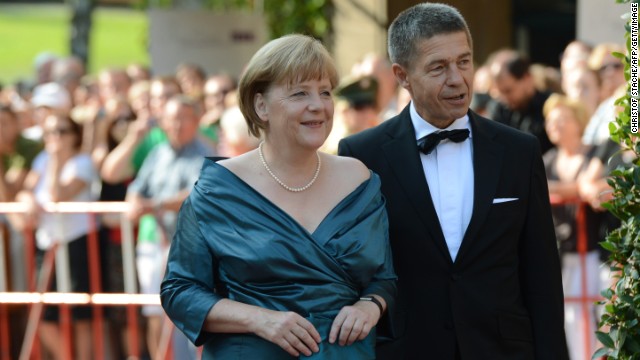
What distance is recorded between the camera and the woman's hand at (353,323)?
367 centimetres

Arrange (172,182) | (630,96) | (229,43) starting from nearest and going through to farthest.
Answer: (630,96)
(172,182)
(229,43)

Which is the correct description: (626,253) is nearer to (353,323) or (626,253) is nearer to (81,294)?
(353,323)

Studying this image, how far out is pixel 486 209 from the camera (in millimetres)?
4117

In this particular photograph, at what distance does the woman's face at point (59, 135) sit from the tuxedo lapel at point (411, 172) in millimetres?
5002

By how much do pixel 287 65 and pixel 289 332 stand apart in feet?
2.76

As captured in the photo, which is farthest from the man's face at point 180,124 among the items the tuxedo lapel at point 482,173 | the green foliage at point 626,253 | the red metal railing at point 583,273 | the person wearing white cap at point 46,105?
the green foliage at point 626,253

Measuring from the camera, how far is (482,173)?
165 inches

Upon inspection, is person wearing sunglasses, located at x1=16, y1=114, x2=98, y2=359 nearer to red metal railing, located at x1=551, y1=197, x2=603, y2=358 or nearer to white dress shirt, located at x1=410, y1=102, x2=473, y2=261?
red metal railing, located at x1=551, y1=197, x2=603, y2=358

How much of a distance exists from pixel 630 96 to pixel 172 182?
16.1 feet

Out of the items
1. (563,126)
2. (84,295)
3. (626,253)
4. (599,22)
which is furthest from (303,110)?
(599,22)

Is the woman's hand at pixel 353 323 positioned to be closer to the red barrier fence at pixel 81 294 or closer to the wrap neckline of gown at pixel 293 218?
the wrap neckline of gown at pixel 293 218

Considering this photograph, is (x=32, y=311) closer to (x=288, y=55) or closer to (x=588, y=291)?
(x=588, y=291)

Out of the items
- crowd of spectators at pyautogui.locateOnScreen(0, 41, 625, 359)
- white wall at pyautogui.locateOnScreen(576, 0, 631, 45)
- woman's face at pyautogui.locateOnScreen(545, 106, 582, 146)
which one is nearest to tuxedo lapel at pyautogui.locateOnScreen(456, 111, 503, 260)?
crowd of spectators at pyautogui.locateOnScreen(0, 41, 625, 359)

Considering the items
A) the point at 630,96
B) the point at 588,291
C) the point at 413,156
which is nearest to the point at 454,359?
the point at 413,156
